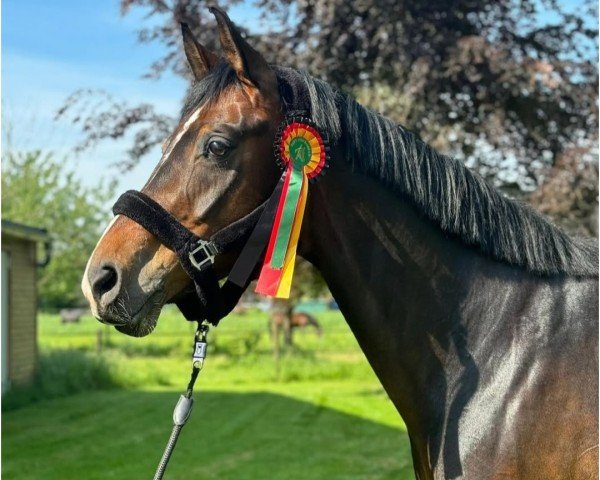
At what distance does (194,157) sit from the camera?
221 centimetres

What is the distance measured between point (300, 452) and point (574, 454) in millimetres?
7544

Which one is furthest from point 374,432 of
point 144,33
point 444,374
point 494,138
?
point 444,374

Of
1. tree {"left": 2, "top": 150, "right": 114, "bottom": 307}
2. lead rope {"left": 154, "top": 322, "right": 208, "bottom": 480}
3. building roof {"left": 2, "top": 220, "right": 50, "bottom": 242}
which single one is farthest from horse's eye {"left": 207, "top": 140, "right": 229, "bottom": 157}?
tree {"left": 2, "top": 150, "right": 114, "bottom": 307}

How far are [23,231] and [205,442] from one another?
16.7ft

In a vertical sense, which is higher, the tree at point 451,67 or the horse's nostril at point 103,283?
the tree at point 451,67

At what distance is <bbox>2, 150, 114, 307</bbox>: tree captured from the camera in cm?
2430

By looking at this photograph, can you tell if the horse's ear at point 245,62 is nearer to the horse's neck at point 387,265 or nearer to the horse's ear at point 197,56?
the horse's ear at point 197,56

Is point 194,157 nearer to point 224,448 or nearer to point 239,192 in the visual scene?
point 239,192

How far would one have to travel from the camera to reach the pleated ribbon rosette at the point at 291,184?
2.22 m

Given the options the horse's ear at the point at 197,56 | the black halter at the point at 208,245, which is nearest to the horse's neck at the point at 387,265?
the black halter at the point at 208,245

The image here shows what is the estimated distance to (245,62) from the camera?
7.37 feet

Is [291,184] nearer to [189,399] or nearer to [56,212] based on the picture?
[189,399]

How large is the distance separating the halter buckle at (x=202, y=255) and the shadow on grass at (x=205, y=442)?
20.1 feet

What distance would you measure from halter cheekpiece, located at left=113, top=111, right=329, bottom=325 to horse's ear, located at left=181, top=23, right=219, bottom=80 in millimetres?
376
